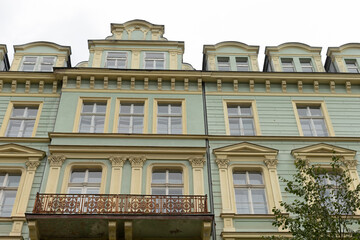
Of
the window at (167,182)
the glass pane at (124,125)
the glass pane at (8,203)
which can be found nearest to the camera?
the glass pane at (8,203)

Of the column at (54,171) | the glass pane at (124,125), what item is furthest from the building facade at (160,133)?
the glass pane at (124,125)

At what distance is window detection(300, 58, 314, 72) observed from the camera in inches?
911

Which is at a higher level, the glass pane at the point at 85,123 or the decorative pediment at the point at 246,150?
the glass pane at the point at 85,123

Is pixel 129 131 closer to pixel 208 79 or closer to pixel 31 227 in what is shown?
pixel 208 79

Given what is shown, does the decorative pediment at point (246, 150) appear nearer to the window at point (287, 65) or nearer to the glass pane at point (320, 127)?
the glass pane at point (320, 127)

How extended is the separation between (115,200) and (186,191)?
284cm

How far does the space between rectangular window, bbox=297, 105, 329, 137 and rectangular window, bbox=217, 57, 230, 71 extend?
4.31 metres

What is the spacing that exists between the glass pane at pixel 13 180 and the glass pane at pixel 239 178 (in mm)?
8710

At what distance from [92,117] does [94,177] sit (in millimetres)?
3397

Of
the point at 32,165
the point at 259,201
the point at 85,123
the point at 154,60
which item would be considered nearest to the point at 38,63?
the point at 85,123

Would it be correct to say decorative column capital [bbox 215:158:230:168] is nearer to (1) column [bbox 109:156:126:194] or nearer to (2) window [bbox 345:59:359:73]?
(1) column [bbox 109:156:126:194]

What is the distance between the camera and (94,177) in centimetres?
1784

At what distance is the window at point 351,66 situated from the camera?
23219 millimetres

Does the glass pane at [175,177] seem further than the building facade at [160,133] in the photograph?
Yes
